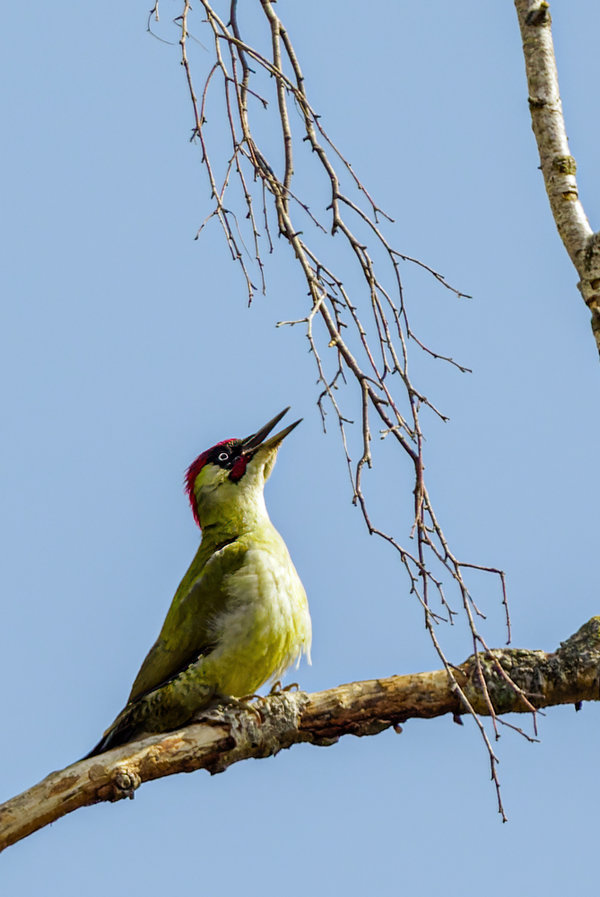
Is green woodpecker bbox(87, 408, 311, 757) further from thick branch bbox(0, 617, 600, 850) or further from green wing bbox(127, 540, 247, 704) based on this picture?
thick branch bbox(0, 617, 600, 850)

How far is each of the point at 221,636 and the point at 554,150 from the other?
280 centimetres

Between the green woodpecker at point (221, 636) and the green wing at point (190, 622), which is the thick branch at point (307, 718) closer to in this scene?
the green woodpecker at point (221, 636)

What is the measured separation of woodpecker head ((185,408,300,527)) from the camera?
625 cm

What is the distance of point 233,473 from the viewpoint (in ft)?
20.8

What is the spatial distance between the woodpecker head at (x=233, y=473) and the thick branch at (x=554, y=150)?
96.9 inches

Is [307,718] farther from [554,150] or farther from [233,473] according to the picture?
[554,150]

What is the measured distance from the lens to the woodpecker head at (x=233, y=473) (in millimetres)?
6246

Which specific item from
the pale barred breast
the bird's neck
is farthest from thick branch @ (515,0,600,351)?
the bird's neck

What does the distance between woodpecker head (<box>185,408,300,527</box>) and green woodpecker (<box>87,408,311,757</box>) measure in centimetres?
30

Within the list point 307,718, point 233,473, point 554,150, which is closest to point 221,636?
point 307,718

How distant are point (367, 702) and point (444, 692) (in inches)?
13.2

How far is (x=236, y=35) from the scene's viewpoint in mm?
4535

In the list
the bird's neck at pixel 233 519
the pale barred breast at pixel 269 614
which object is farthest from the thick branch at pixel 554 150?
the bird's neck at pixel 233 519

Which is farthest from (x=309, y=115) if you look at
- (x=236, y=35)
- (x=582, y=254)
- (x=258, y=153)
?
(x=582, y=254)
